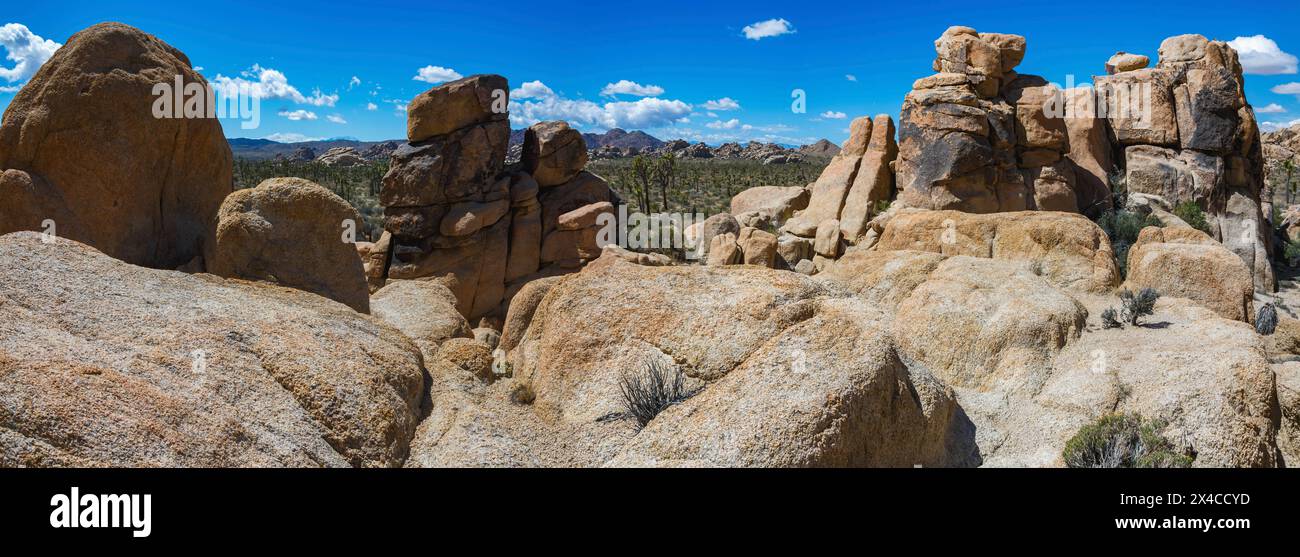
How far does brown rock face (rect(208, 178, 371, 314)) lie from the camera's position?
10.6 metres

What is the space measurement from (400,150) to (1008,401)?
85.5ft

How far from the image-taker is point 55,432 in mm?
4293

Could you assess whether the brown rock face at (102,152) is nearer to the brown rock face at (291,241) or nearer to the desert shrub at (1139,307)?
the brown rock face at (291,241)

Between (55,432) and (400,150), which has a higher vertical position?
(400,150)

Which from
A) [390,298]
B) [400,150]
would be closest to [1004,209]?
[390,298]

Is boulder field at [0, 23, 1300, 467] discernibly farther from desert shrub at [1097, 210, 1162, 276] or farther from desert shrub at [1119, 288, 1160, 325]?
desert shrub at [1097, 210, 1162, 276]

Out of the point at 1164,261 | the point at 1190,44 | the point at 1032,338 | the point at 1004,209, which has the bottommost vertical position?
the point at 1032,338

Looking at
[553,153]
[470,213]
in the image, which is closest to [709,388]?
[470,213]

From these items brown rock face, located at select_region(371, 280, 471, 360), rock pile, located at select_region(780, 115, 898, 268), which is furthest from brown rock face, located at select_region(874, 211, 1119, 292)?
brown rock face, located at select_region(371, 280, 471, 360)

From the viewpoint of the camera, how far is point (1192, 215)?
2528 cm

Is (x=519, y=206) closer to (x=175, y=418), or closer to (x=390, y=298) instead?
(x=390, y=298)

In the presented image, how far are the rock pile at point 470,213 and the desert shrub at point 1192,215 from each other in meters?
21.1

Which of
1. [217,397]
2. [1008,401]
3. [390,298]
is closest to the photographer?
[217,397]

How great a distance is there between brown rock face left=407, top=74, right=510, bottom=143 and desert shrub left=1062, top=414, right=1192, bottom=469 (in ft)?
83.1
